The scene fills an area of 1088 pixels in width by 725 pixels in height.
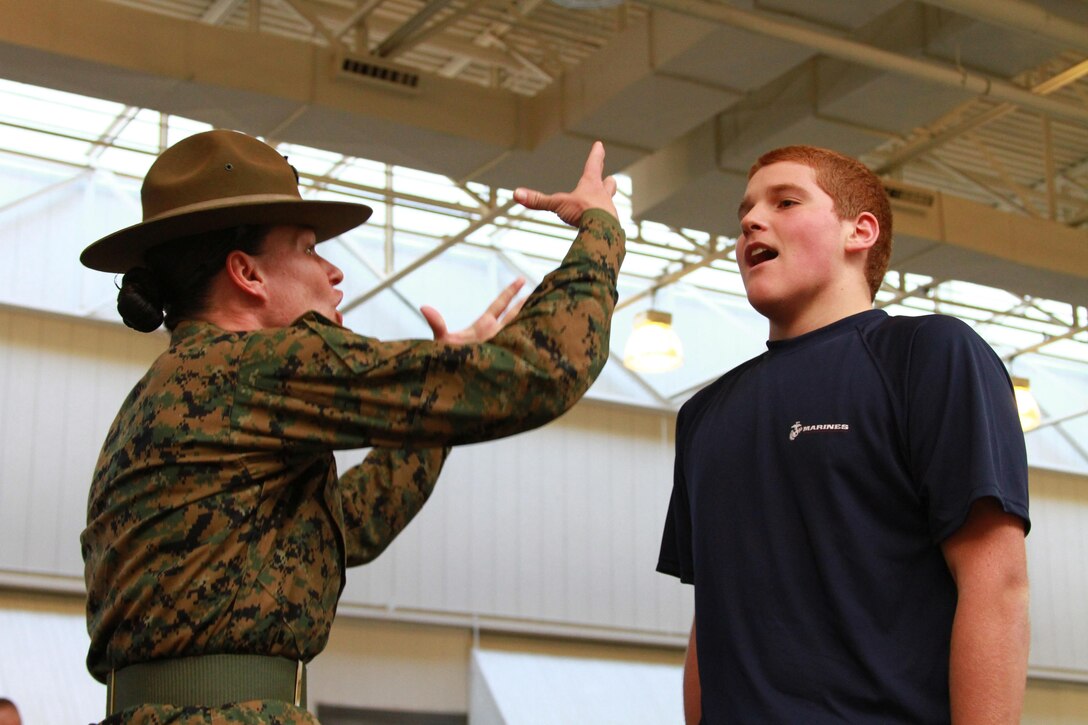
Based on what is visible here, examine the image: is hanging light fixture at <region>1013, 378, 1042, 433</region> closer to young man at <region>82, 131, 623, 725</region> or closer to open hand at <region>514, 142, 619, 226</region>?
open hand at <region>514, 142, 619, 226</region>

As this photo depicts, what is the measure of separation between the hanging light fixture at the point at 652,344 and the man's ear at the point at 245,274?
9.69m

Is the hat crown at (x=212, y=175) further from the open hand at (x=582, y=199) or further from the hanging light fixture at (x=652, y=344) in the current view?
the hanging light fixture at (x=652, y=344)

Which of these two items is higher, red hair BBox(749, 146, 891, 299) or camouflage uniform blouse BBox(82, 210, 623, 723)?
red hair BBox(749, 146, 891, 299)

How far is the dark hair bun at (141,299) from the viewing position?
2.47 metres

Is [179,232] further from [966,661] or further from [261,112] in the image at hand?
[261,112]

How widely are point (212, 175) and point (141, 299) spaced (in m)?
0.23

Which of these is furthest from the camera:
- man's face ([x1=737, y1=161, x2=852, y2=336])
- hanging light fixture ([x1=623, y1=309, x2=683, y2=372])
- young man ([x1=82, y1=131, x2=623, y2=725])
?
hanging light fixture ([x1=623, y1=309, x2=683, y2=372])

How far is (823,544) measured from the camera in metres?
2.15

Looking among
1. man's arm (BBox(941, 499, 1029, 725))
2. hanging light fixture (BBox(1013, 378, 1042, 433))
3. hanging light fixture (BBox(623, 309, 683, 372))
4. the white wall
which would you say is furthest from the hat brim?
hanging light fixture (BBox(1013, 378, 1042, 433))

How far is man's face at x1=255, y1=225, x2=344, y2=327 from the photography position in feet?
8.18

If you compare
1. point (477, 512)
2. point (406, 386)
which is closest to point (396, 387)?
point (406, 386)

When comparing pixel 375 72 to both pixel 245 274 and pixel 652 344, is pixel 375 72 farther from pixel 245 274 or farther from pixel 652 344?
pixel 245 274

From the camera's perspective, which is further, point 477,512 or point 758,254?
point 477,512

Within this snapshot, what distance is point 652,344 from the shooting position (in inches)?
478
